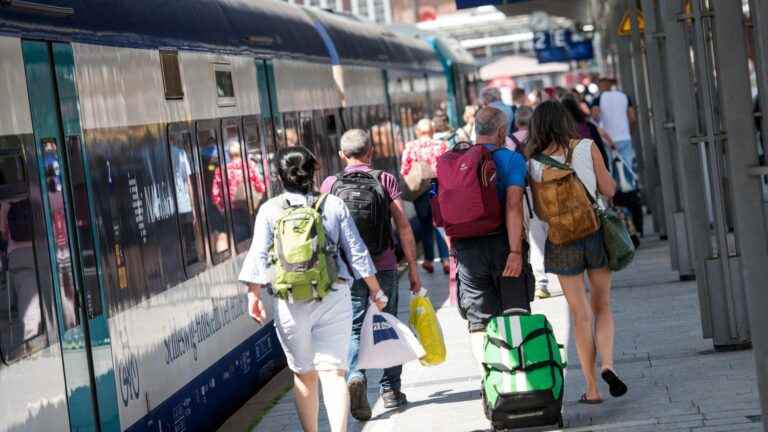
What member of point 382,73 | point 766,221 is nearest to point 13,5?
point 766,221

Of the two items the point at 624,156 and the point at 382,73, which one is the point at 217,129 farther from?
the point at 382,73

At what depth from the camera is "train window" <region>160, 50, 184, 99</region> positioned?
9.31m

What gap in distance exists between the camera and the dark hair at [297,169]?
Answer: 787cm

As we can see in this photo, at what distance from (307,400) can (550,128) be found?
2.07 metres

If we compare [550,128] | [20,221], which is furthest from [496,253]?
[20,221]

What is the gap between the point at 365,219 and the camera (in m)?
9.20

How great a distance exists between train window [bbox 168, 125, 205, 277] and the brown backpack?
220 cm

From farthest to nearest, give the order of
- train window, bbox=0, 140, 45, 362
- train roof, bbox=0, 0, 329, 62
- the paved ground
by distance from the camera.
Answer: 1. the paved ground
2. train roof, bbox=0, 0, 329, 62
3. train window, bbox=0, 140, 45, 362

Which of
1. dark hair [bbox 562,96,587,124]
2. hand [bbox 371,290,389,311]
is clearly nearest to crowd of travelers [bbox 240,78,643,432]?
hand [bbox 371,290,389,311]

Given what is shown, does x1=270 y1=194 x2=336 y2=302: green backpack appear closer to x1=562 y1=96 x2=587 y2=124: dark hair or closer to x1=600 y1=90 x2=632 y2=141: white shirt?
x1=562 y1=96 x2=587 y2=124: dark hair

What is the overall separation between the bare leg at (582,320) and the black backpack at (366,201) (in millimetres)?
1141

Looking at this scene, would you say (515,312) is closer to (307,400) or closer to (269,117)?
(307,400)

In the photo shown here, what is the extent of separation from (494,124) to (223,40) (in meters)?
2.91

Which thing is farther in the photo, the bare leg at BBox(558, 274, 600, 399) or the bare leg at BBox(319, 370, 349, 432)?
the bare leg at BBox(558, 274, 600, 399)
